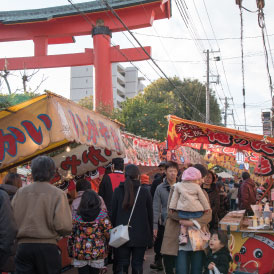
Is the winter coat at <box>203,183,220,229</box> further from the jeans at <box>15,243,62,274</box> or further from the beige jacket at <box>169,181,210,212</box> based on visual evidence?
the jeans at <box>15,243,62,274</box>

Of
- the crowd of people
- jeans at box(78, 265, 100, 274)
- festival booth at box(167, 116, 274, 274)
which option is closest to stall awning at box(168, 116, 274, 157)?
festival booth at box(167, 116, 274, 274)

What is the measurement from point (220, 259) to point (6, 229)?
278 cm

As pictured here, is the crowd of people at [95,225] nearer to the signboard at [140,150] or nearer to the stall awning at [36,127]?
the stall awning at [36,127]

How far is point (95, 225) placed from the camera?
544 centimetres

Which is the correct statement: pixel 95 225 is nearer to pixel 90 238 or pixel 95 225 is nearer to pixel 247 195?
pixel 90 238

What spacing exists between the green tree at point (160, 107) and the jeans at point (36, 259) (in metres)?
15.3

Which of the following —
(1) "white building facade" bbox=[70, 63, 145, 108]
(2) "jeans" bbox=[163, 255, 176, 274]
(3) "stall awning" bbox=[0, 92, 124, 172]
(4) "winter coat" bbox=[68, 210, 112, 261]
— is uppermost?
(1) "white building facade" bbox=[70, 63, 145, 108]

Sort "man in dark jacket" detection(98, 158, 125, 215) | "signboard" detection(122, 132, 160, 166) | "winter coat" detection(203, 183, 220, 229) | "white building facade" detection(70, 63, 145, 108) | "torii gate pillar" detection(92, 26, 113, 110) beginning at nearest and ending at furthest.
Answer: "winter coat" detection(203, 183, 220, 229)
"man in dark jacket" detection(98, 158, 125, 215)
"signboard" detection(122, 132, 160, 166)
"torii gate pillar" detection(92, 26, 113, 110)
"white building facade" detection(70, 63, 145, 108)

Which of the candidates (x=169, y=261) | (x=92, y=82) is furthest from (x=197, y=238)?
(x=92, y=82)

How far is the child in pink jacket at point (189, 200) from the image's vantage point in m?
5.12

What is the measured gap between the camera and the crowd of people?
3.96 meters

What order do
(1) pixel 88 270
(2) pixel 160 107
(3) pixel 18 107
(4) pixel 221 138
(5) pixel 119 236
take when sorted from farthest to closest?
(2) pixel 160 107 → (4) pixel 221 138 → (3) pixel 18 107 → (1) pixel 88 270 → (5) pixel 119 236

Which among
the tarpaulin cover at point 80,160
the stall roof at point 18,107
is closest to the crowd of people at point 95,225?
the stall roof at point 18,107

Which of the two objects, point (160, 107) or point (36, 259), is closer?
point (36, 259)
